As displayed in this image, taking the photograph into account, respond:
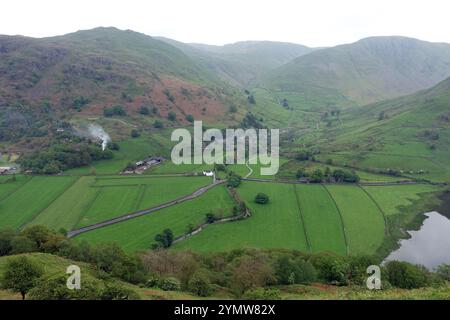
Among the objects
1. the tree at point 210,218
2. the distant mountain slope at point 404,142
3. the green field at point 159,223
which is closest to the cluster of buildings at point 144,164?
the green field at point 159,223

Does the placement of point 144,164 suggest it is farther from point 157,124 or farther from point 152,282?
point 152,282

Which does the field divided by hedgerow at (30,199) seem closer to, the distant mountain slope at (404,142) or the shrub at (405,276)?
the shrub at (405,276)

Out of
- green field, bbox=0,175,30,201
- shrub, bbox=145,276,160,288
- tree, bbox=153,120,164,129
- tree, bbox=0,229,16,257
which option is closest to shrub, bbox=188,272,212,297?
shrub, bbox=145,276,160,288

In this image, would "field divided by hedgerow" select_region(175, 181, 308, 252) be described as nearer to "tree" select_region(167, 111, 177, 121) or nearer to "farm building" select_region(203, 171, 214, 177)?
"farm building" select_region(203, 171, 214, 177)

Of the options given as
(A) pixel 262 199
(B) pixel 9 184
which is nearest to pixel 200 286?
(A) pixel 262 199
